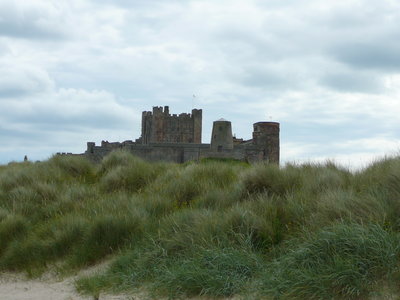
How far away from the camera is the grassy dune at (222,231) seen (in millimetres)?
5609

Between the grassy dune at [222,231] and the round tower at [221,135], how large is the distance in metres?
22.7

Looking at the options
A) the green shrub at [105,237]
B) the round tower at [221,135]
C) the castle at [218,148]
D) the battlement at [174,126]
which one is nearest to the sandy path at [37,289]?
the green shrub at [105,237]

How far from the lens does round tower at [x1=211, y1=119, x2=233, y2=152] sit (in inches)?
1371

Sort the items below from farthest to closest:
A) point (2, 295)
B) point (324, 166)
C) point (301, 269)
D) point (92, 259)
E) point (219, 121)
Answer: point (219, 121), point (324, 166), point (92, 259), point (2, 295), point (301, 269)

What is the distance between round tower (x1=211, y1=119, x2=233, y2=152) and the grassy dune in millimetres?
22748

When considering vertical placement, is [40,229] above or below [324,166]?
below

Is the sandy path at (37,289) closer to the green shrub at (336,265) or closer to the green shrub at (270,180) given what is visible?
the green shrub at (336,265)

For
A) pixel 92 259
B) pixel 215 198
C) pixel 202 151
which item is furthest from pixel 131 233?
pixel 202 151

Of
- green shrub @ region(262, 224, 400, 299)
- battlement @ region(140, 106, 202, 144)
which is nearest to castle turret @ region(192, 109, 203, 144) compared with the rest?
battlement @ region(140, 106, 202, 144)

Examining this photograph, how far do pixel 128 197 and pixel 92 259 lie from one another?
2146mm

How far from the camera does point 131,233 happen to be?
28.2ft

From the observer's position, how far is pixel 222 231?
7145 millimetres

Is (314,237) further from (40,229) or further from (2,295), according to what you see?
(40,229)

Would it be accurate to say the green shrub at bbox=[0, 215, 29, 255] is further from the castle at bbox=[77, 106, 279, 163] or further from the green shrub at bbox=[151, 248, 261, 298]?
the castle at bbox=[77, 106, 279, 163]
